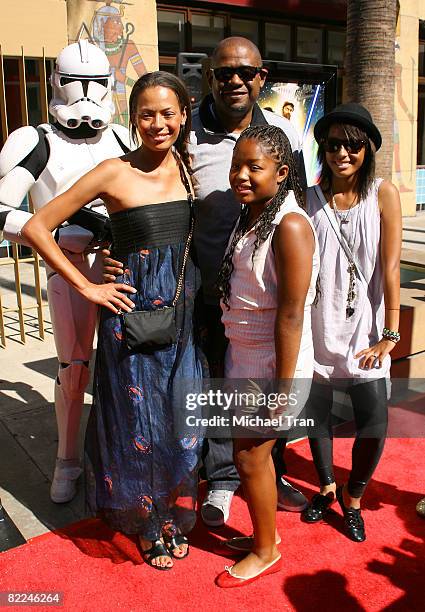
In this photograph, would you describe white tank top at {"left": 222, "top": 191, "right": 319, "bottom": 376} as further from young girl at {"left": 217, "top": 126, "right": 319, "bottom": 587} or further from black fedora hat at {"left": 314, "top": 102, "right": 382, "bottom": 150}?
black fedora hat at {"left": 314, "top": 102, "right": 382, "bottom": 150}

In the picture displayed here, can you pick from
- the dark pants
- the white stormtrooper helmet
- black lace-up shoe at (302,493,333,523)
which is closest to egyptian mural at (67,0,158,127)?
the white stormtrooper helmet

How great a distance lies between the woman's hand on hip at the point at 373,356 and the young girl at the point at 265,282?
0.34 m

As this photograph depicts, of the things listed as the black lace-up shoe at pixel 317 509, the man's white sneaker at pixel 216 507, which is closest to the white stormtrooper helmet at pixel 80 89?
the man's white sneaker at pixel 216 507

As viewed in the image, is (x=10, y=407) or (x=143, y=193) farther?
(x=10, y=407)

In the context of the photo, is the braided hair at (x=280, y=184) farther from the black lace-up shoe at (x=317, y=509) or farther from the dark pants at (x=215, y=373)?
the black lace-up shoe at (x=317, y=509)

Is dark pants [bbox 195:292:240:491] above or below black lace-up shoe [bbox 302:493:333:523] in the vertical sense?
above

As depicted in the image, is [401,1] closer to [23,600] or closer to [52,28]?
[52,28]

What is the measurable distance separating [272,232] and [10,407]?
2650 mm

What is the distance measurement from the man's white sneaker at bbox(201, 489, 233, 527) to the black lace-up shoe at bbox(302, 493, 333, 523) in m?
0.34

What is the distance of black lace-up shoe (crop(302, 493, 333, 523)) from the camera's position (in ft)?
8.37

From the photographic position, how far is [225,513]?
257 cm

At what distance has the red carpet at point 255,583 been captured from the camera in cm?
209

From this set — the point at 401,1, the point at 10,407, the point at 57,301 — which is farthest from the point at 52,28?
the point at 401,1

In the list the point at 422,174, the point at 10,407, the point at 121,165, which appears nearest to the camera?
the point at 121,165
